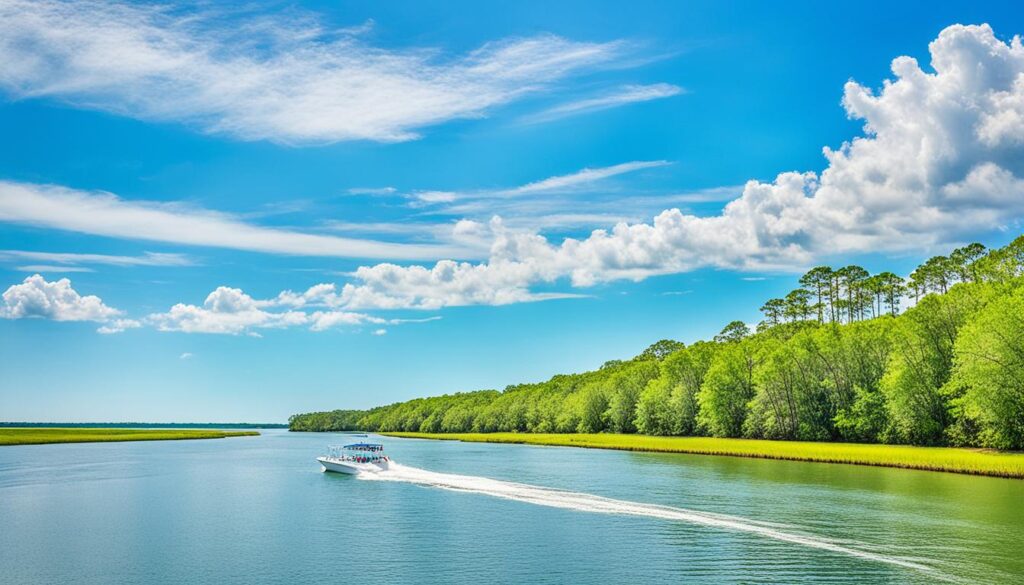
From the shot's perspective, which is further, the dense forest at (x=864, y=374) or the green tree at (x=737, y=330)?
the green tree at (x=737, y=330)

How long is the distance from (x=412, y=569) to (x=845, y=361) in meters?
102

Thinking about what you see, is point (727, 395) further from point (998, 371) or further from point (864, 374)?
point (998, 371)

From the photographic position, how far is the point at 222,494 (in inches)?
2739

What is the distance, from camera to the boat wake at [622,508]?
38.7 m

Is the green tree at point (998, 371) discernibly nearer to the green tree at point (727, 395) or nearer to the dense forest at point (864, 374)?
the dense forest at point (864, 374)

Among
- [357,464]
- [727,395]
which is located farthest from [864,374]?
[357,464]

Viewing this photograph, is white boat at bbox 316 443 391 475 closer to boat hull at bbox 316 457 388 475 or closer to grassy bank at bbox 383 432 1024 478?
boat hull at bbox 316 457 388 475

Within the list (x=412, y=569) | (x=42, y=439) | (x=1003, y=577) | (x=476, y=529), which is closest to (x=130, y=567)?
(x=412, y=569)

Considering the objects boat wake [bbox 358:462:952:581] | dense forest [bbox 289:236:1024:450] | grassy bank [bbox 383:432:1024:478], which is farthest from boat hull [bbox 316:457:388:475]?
dense forest [bbox 289:236:1024:450]

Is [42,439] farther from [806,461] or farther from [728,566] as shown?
[728,566]

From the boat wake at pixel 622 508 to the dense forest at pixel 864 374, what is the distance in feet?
153

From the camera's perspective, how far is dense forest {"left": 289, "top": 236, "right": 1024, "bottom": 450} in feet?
266

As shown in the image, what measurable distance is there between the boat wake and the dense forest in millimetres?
46759

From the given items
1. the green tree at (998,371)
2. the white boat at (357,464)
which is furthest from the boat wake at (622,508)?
the green tree at (998,371)
